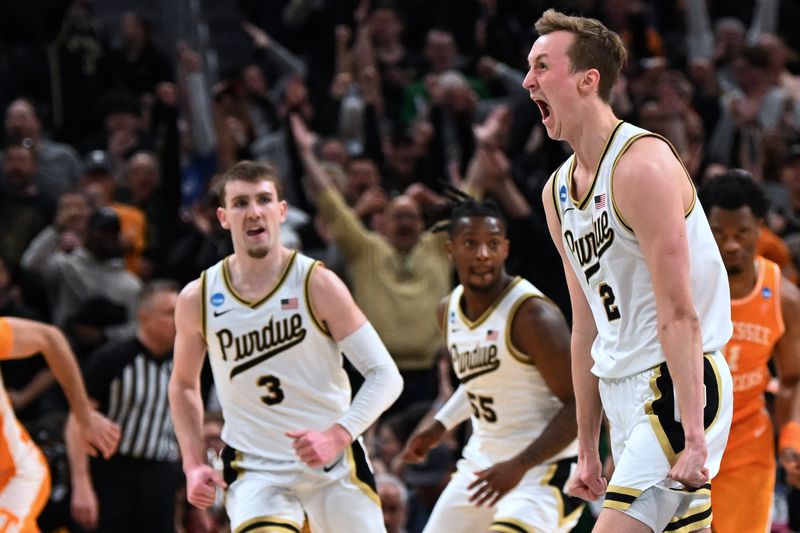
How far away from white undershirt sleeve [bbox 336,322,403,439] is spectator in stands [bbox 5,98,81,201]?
562 centimetres

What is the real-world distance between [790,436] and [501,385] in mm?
1286

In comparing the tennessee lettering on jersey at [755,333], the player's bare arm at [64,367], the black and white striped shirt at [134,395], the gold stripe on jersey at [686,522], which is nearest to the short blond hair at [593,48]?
the gold stripe on jersey at [686,522]

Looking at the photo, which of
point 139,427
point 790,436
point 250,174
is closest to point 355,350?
point 250,174

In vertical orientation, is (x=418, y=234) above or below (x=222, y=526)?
above

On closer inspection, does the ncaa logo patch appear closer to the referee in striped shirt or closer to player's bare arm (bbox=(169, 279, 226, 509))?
player's bare arm (bbox=(169, 279, 226, 509))

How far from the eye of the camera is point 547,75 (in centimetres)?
429

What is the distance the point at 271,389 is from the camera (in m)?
5.81

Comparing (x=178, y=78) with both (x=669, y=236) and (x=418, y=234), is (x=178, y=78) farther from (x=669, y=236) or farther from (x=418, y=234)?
(x=669, y=236)

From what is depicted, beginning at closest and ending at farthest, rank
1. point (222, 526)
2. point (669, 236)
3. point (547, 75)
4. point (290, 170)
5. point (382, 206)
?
point (669, 236) < point (547, 75) < point (222, 526) < point (382, 206) < point (290, 170)

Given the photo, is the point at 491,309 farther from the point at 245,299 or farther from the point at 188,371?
the point at 188,371

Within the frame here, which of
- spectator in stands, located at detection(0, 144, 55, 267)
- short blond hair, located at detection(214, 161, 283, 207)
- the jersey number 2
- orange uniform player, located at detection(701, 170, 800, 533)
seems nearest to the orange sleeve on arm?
short blond hair, located at detection(214, 161, 283, 207)

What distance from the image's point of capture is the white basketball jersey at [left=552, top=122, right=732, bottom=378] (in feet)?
13.7

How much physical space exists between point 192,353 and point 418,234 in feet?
13.8

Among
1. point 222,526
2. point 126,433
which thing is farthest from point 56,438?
point 222,526
